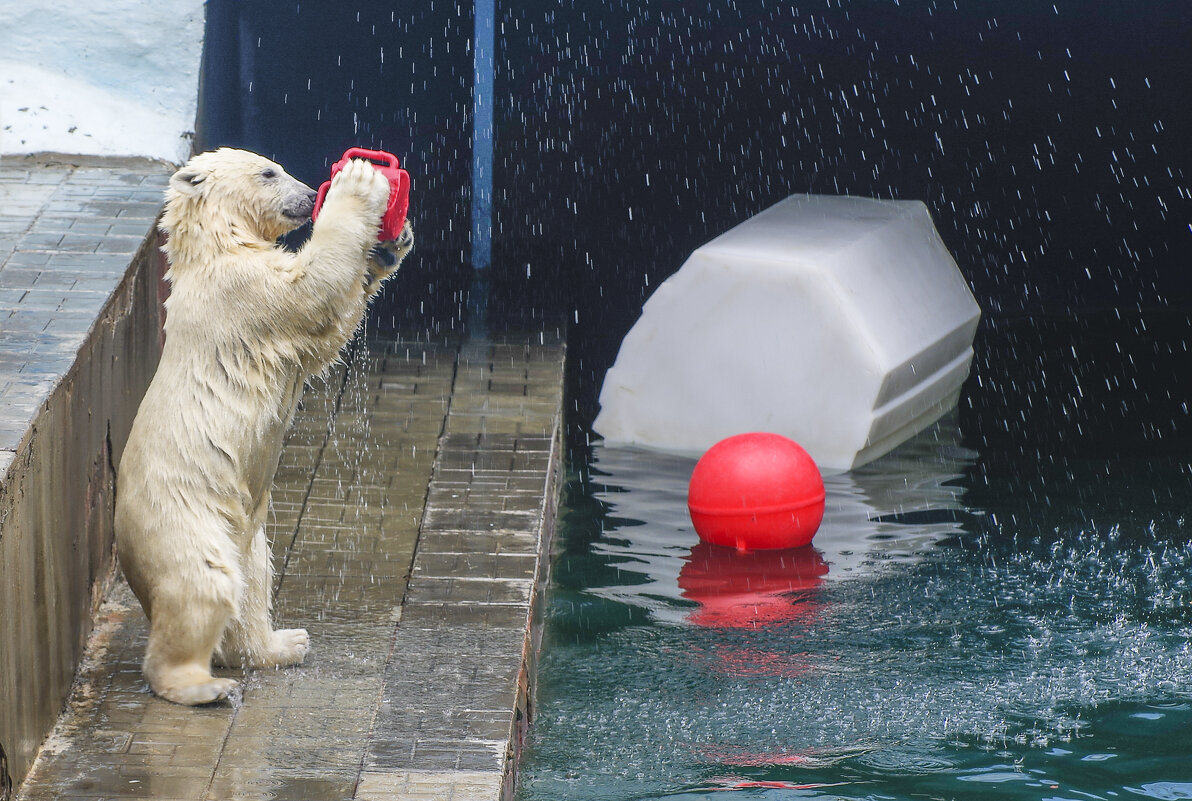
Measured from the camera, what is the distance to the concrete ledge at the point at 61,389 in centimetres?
406

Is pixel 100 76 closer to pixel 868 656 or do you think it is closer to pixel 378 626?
pixel 378 626

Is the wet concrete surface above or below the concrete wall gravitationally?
below

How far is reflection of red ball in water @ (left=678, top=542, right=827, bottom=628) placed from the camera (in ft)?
20.5

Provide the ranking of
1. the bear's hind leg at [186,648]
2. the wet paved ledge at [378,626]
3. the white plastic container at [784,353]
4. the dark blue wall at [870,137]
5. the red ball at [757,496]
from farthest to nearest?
1. the dark blue wall at [870,137]
2. the white plastic container at [784,353]
3. the red ball at [757,496]
4. the bear's hind leg at [186,648]
5. the wet paved ledge at [378,626]

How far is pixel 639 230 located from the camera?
12.8 m

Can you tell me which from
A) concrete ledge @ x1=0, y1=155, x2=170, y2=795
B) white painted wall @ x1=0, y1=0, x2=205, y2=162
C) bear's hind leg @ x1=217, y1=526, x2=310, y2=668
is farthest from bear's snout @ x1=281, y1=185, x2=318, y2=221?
white painted wall @ x1=0, y1=0, x2=205, y2=162

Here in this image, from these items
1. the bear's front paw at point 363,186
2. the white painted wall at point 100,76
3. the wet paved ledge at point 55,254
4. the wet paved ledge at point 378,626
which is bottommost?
the wet paved ledge at point 378,626

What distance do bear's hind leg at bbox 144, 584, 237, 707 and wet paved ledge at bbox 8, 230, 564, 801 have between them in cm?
6

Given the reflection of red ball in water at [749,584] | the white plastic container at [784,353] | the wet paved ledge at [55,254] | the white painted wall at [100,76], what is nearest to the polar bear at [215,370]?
the wet paved ledge at [55,254]

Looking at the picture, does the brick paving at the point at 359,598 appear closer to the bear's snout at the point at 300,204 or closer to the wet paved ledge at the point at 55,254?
Result: the wet paved ledge at the point at 55,254

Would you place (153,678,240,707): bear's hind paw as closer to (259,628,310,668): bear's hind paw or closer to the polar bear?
the polar bear

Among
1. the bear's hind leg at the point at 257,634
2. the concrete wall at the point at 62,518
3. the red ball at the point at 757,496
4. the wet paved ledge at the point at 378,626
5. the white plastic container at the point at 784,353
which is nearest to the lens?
the concrete wall at the point at 62,518

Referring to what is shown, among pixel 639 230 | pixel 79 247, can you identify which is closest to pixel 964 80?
pixel 639 230

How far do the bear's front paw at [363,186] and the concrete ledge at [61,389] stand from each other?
1034mm
